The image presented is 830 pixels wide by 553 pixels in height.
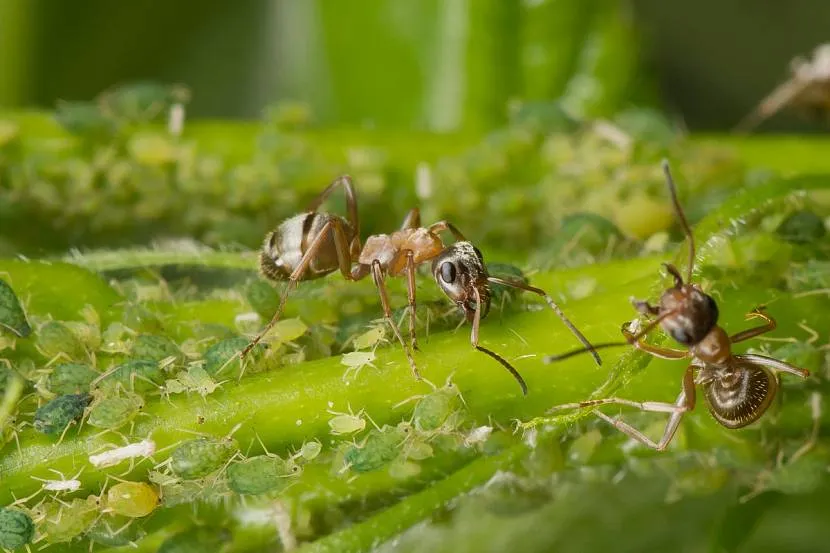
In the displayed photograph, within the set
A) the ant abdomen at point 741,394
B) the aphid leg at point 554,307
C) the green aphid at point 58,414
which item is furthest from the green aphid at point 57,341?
the ant abdomen at point 741,394

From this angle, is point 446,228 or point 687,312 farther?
point 446,228

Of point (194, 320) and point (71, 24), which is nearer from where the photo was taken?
point (194, 320)

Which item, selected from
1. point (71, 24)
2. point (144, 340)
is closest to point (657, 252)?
point (144, 340)

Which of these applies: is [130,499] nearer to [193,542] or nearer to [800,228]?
[193,542]

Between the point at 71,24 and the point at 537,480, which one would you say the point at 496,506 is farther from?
the point at 71,24

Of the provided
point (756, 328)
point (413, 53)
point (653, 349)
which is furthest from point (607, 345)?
point (413, 53)

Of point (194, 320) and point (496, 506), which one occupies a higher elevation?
point (194, 320)

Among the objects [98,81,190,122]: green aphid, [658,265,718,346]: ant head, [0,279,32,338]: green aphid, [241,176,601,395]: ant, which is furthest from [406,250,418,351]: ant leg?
[98,81,190,122]: green aphid
